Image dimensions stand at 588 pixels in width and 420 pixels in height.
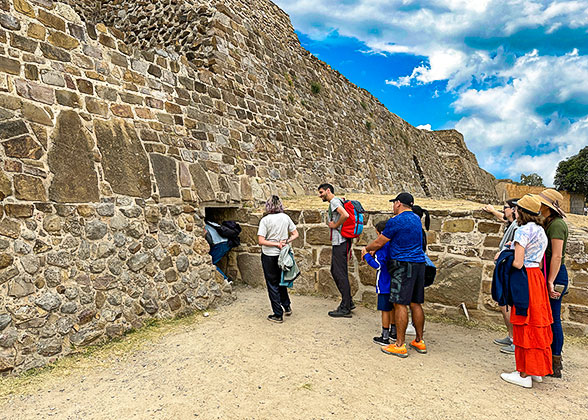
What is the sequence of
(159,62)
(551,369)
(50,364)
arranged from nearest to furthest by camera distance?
(551,369) < (50,364) < (159,62)

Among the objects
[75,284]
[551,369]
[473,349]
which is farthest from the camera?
[473,349]

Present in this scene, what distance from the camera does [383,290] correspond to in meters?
4.15

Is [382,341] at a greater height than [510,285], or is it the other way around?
[510,285]

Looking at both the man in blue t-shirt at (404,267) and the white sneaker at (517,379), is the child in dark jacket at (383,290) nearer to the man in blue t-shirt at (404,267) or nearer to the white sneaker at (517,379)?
the man in blue t-shirt at (404,267)

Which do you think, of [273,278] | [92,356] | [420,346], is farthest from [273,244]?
[92,356]

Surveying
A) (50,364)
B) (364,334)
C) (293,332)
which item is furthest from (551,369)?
(50,364)

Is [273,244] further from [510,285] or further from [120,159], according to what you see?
[510,285]

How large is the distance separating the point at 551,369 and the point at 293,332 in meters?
2.59

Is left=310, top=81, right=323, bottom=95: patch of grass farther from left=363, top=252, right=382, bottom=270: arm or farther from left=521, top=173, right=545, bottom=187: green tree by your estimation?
left=521, top=173, right=545, bottom=187: green tree

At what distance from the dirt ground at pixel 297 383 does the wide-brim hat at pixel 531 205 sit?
155cm

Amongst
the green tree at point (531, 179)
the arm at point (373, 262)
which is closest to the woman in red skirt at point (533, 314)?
the arm at point (373, 262)

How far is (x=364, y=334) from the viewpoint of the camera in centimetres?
462

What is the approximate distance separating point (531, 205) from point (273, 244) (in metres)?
2.82

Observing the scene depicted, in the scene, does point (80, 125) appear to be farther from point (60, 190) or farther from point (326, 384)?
point (326, 384)
